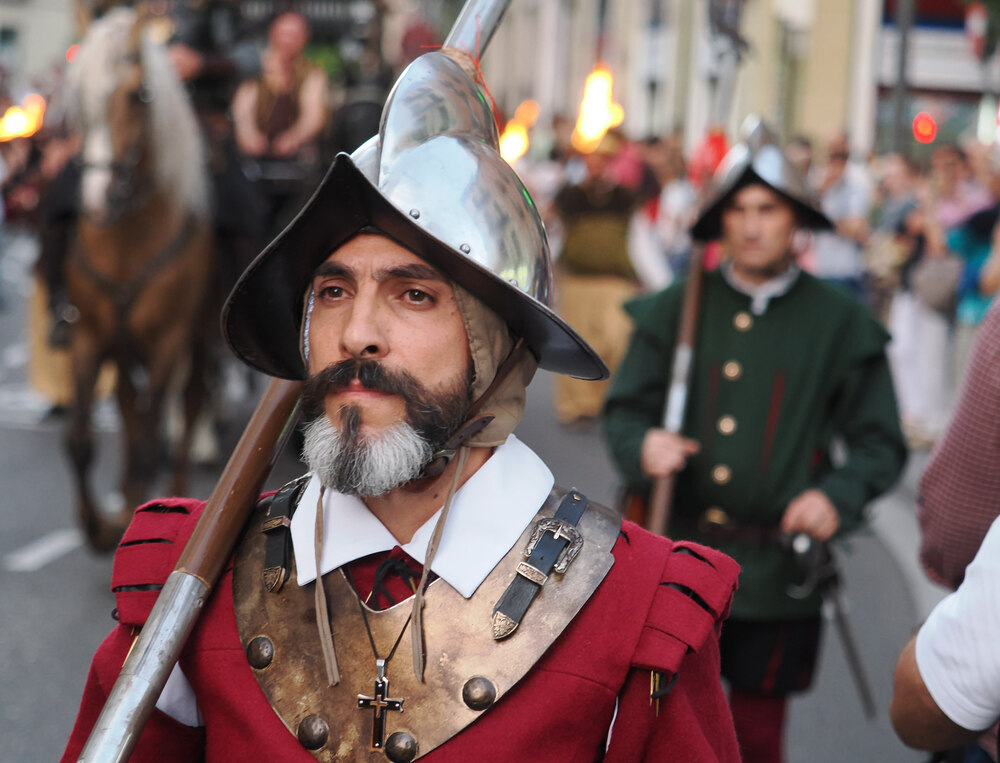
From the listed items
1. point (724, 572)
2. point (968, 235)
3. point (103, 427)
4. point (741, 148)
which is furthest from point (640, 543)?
point (103, 427)

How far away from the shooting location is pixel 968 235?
30.5ft

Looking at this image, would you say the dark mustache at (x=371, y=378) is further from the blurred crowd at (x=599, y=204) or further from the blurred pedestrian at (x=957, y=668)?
the blurred crowd at (x=599, y=204)

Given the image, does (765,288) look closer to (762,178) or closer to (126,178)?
(762,178)

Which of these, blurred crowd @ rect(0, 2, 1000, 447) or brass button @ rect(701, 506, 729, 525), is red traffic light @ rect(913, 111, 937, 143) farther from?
brass button @ rect(701, 506, 729, 525)

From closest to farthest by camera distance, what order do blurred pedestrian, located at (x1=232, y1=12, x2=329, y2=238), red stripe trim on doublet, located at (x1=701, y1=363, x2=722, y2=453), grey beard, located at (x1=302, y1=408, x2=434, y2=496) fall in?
grey beard, located at (x1=302, y1=408, x2=434, y2=496)
red stripe trim on doublet, located at (x1=701, y1=363, x2=722, y2=453)
blurred pedestrian, located at (x1=232, y1=12, x2=329, y2=238)

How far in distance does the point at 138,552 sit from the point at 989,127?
65.4 feet

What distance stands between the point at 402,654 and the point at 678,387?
6.34ft

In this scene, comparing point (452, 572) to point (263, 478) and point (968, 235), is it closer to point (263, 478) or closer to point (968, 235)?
point (263, 478)

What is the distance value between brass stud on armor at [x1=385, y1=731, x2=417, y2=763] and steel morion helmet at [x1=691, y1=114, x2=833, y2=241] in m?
2.33

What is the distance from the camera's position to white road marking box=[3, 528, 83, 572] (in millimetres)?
6773

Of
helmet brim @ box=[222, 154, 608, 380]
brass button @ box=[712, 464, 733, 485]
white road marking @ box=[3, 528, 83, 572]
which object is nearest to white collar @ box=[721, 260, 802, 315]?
brass button @ box=[712, 464, 733, 485]

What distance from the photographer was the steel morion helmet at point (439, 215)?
81.4 inches

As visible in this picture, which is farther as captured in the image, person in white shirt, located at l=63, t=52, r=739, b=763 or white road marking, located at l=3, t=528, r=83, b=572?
white road marking, located at l=3, t=528, r=83, b=572

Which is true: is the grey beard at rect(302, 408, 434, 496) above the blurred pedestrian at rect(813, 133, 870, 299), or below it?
above
